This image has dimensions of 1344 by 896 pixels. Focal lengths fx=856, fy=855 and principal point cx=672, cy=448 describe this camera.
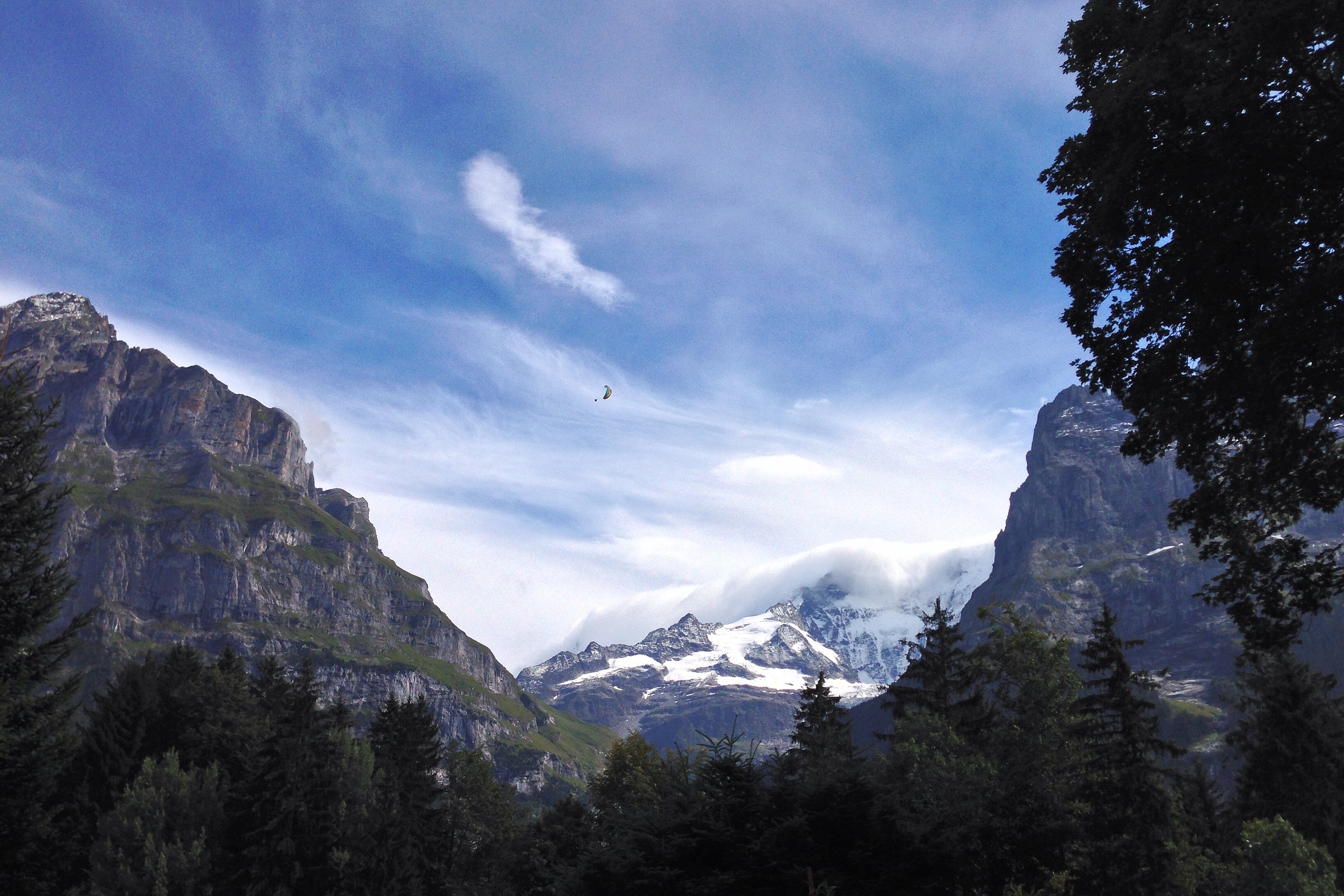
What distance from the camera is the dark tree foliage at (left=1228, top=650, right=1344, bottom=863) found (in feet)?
134

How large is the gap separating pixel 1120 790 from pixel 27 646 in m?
40.4

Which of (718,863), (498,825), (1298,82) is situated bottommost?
(498,825)

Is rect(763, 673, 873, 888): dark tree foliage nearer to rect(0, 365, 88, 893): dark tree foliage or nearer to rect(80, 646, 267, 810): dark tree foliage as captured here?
rect(0, 365, 88, 893): dark tree foliage

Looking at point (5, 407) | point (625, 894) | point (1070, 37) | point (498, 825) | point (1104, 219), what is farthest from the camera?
point (498, 825)

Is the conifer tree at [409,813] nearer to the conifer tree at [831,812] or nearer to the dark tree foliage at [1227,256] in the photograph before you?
the conifer tree at [831,812]

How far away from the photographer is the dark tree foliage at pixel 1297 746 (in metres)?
40.9

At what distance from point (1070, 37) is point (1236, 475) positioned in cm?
891

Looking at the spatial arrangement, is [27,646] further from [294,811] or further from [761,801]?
[761,801]

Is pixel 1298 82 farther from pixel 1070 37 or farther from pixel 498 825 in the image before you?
pixel 498 825

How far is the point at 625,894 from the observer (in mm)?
18875

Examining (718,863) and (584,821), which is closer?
(718,863)

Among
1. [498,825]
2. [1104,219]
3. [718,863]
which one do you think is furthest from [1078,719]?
[498,825]

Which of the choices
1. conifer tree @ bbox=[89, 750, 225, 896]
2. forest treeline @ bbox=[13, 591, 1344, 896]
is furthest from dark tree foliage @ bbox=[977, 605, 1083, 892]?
conifer tree @ bbox=[89, 750, 225, 896]

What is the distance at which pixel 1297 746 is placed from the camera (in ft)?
138
